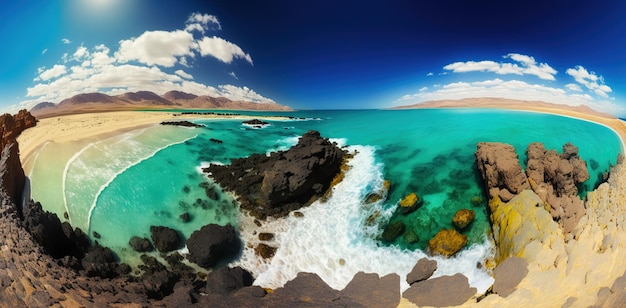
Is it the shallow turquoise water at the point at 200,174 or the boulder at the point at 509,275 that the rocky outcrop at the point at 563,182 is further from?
the boulder at the point at 509,275

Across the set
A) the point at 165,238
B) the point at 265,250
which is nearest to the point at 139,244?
the point at 165,238

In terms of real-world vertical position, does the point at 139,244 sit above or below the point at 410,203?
below

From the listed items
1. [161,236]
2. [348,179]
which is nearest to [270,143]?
[348,179]

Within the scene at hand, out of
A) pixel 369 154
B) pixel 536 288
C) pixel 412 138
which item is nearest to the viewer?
pixel 536 288

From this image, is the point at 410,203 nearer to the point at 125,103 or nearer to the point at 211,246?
the point at 211,246

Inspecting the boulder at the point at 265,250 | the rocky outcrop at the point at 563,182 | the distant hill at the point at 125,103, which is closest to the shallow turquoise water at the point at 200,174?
the rocky outcrop at the point at 563,182

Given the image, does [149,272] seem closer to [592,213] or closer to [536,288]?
[536,288]
